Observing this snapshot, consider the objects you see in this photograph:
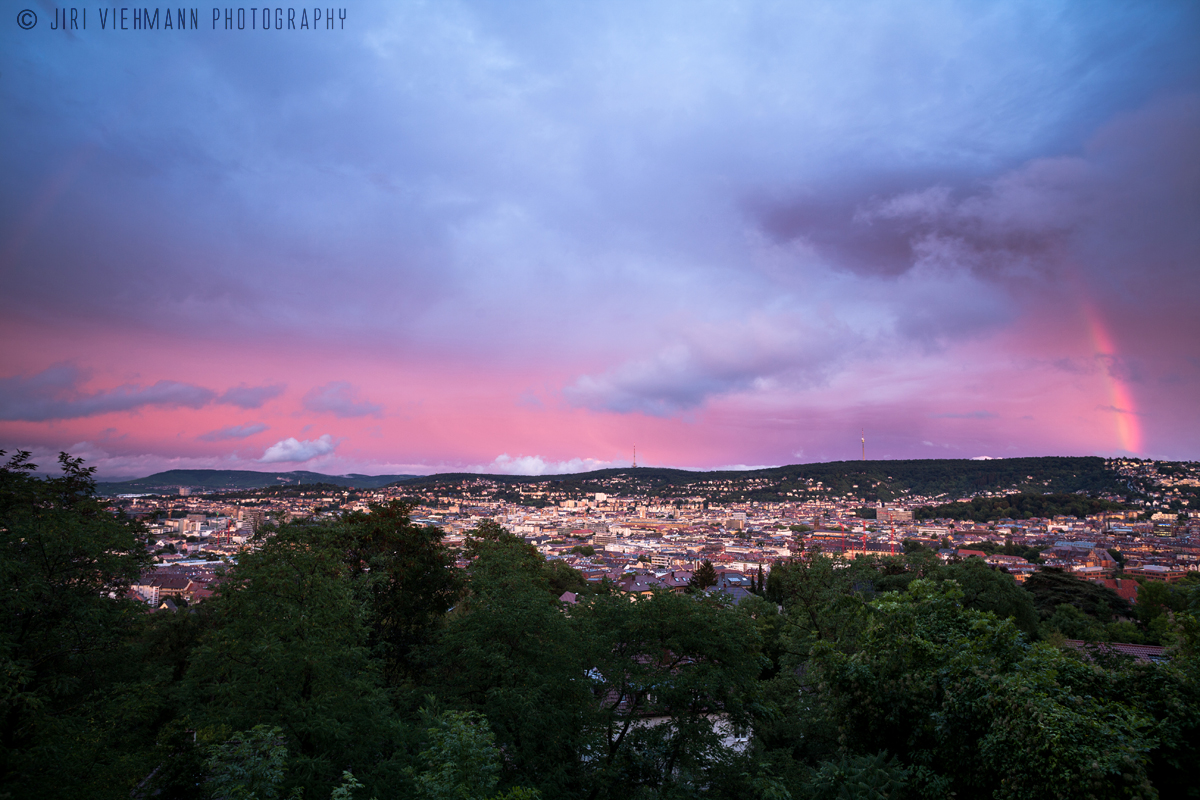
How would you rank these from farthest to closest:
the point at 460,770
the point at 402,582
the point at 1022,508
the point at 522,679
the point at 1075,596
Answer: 1. the point at 1022,508
2. the point at 1075,596
3. the point at 402,582
4. the point at 522,679
5. the point at 460,770

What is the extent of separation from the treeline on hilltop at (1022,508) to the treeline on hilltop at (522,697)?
17083cm

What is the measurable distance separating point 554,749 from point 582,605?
167 inches

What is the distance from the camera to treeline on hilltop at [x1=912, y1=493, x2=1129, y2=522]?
149125 mm

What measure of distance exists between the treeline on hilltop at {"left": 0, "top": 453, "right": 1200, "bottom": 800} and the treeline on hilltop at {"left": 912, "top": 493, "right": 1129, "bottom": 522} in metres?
171

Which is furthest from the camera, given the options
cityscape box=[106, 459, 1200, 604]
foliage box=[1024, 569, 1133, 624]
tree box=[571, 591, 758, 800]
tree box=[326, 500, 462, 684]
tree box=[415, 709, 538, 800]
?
cityscape box=[106, 459, 1200, 604]

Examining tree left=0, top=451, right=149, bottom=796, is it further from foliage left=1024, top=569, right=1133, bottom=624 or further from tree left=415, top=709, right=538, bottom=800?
foliage left=1024, top=569, right=1133, bottom=624

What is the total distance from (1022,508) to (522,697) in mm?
192697

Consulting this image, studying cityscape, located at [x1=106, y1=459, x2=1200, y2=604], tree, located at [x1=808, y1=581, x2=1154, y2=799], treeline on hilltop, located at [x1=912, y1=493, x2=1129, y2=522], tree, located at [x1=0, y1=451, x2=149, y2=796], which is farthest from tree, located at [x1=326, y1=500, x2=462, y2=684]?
treeline on hilltop, located at [x1=912, y1=493, x2=1129, y2=522]

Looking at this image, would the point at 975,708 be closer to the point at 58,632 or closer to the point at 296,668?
the point at 296,668

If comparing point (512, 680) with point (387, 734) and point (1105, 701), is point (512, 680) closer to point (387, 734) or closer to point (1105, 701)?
point (387, 734)

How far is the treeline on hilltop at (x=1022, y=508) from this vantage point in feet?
489

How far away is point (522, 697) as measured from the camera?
10.7 metres

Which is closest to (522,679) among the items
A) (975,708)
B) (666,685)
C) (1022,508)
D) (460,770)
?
(666,685)

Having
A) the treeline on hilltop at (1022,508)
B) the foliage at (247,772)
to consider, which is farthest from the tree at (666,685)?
the treeline on hilltop at (1022,508)
